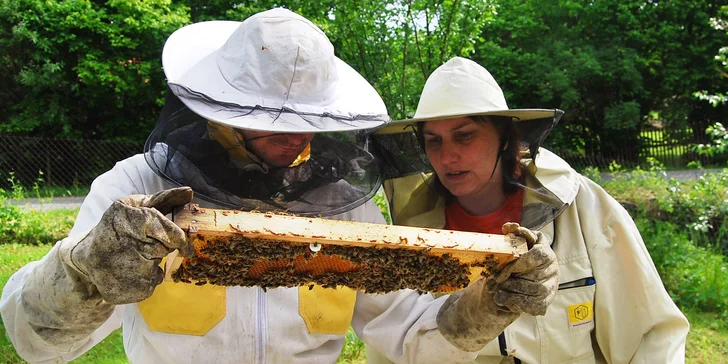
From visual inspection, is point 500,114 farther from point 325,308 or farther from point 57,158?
point 57,158

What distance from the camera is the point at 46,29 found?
15.7 meters

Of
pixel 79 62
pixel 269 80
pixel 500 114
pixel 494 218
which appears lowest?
pixel 79 62

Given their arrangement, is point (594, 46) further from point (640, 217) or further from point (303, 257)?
point (303, 257)

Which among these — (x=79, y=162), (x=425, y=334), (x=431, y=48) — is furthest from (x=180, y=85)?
(x=79, y=162)

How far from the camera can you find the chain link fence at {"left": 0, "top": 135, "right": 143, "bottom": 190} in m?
14.2

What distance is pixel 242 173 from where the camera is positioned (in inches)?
83.4

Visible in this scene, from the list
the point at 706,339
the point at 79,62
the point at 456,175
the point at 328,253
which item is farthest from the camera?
the point at 79,62

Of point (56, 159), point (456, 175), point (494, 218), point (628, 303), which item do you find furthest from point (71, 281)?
point (56, 159)

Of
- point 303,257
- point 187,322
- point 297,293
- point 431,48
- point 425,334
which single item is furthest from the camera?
point 431,48

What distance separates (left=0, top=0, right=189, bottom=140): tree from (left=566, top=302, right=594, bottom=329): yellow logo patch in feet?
48.0

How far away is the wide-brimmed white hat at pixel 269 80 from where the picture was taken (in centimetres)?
196

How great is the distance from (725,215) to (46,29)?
1604 cm

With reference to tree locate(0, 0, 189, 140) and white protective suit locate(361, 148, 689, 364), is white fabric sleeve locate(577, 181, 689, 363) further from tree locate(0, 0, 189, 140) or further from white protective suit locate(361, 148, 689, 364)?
tree locate(0, 0, 189, 140)

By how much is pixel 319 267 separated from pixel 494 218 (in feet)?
3.65
